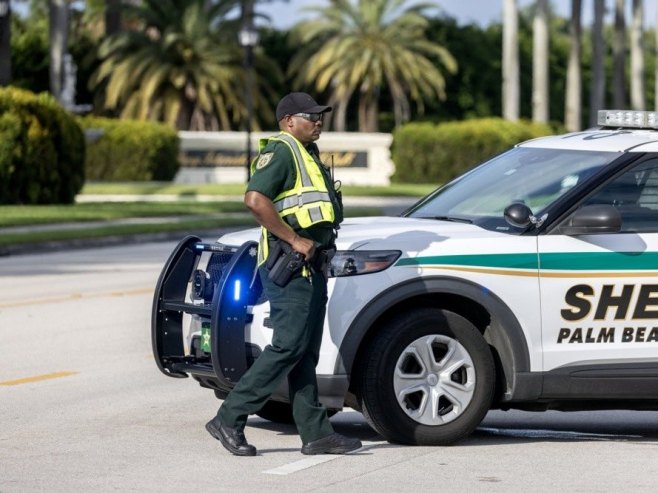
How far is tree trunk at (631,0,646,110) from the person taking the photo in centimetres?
8069

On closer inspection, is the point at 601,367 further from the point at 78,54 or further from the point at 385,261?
the point at 78,54

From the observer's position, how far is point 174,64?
206 feet

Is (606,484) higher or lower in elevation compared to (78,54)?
lower

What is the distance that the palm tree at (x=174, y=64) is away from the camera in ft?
203

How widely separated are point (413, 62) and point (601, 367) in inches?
2388

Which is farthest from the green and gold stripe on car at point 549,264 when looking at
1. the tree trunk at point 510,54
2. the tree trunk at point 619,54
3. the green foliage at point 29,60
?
the tree trunk at point 619,54

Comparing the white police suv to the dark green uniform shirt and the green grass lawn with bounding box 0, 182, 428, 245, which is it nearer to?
the dark green uniform shirt

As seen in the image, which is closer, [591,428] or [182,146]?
[591,428]

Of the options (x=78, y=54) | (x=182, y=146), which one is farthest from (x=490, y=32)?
(x=182, y=146)

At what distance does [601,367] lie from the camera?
8836 mm

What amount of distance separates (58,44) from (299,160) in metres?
51.7

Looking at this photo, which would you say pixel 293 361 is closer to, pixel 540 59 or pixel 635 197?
pixel 635 197

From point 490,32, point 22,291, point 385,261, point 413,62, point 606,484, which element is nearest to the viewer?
point 606,484

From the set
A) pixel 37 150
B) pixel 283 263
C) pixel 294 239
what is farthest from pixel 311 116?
pixel 37 150
